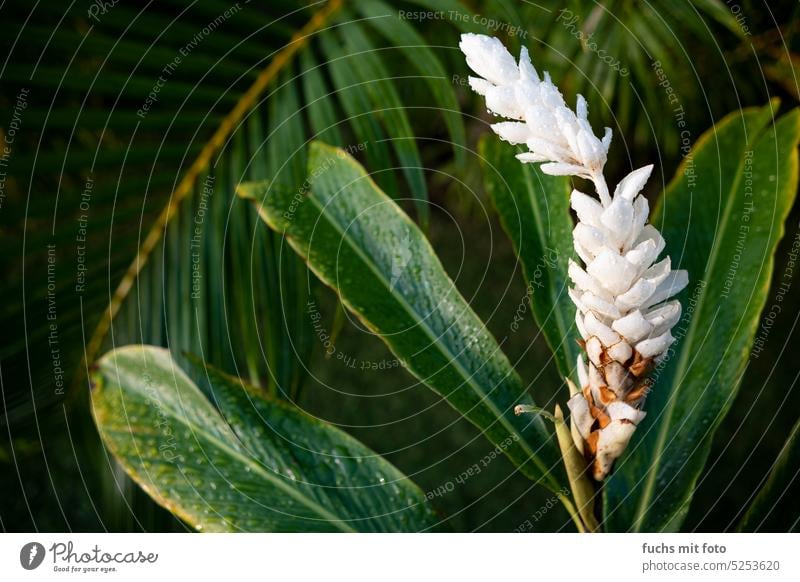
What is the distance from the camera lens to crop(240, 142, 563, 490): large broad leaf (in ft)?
1.50

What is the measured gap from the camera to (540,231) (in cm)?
51

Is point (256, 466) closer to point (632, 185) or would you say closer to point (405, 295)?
point (405, 295)

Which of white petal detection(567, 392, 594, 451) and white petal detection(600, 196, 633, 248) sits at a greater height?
white petal detection(600, 196, 633, 248)

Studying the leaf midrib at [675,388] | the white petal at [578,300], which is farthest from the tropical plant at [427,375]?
the white petal at [578,300]

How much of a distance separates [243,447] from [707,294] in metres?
0.31

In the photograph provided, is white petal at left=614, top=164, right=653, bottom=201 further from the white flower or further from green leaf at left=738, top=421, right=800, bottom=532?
green leaf at left=738, top=421, right=800, bottom=532

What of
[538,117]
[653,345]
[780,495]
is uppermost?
[538,117]

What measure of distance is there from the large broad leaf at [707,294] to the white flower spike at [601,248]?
111 mm

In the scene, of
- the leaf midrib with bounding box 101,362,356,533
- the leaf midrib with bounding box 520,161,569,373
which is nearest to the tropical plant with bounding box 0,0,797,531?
the leaf midrib with bounding box 520,161,569,373

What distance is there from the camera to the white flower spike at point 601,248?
34 centimetres

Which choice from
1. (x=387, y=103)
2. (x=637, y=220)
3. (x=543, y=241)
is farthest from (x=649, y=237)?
(x=387, y=103)

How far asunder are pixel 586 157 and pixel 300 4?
0.48 meters

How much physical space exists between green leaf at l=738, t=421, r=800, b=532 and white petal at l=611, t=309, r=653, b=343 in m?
0.14
